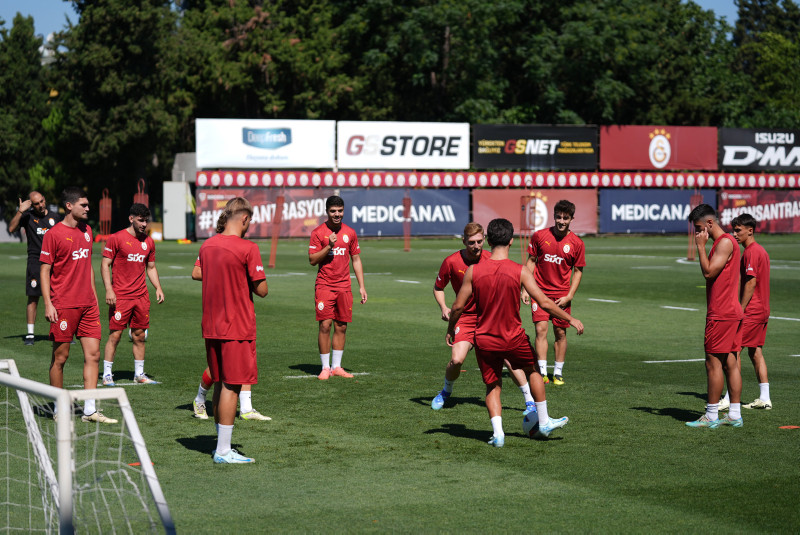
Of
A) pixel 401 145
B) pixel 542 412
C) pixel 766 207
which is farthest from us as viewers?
pixel 766 207

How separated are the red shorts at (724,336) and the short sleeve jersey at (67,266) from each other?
566cm

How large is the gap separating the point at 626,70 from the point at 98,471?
6468 cm

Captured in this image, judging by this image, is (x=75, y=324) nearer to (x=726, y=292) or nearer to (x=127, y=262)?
(x=127, y=262)

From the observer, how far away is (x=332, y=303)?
Answer: 504 inches

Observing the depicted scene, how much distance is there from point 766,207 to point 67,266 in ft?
187

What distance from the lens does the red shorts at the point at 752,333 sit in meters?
10.8

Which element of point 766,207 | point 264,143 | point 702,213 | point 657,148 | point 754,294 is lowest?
point 754,294

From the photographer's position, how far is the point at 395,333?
17.4 metres

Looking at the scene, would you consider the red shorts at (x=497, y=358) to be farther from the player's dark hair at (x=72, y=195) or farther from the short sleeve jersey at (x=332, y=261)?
the short sleeve jersey at (x=332, y=261)

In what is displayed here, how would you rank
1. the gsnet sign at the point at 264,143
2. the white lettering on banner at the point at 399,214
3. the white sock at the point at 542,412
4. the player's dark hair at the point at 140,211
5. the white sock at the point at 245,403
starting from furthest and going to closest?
the white lettering on banner at the point at 399,214, the gsnet sign at the point at 264,143, the player's dark hair at the point at 140,211, the white sock at the point at 245,403, the white sock at the point at 542,412

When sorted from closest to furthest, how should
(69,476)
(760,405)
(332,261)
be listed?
(69,476)
(760,405)
(332,261)

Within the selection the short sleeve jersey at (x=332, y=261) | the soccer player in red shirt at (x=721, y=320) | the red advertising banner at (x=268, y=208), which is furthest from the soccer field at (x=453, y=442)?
the red advertising banner at (x=268, y=208)

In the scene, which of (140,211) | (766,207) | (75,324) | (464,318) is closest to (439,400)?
(464,318)

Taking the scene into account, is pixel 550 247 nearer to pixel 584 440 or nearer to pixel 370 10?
pixel 584 440
